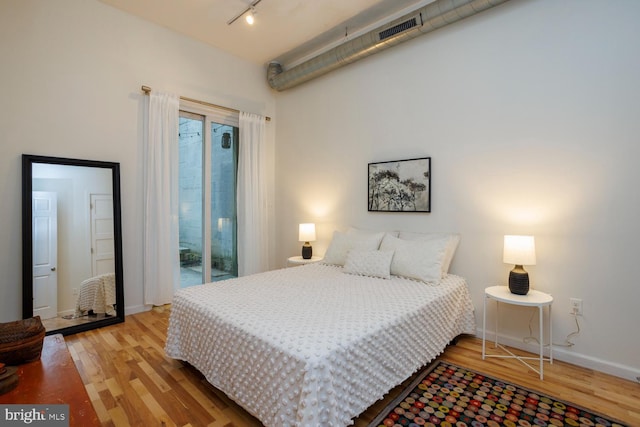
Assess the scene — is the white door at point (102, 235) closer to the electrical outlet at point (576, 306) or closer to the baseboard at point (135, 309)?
the baseboard at point (135, 309)

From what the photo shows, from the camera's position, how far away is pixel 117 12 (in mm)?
3184

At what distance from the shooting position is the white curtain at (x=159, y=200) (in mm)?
3391

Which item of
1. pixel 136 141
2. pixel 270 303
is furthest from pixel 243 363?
pixel 136 141

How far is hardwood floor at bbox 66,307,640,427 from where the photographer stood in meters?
1.73

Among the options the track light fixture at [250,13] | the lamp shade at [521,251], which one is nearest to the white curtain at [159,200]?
the track light fixture at [250,13]

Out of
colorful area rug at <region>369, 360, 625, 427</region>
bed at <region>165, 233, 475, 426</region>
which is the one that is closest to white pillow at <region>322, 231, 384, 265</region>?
bed at <region>165, 233, 475, 426</region>

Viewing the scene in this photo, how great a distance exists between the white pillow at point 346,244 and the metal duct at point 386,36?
6.40 feet

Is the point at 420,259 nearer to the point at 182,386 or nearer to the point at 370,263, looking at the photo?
the point at 370,263

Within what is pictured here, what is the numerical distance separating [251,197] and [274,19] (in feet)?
6.92

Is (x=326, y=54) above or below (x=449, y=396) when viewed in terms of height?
above

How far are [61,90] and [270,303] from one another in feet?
9.25

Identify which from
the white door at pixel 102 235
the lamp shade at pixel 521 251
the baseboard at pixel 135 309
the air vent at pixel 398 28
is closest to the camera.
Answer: the lamp shade at pixel 521 251

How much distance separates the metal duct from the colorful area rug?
2.86m

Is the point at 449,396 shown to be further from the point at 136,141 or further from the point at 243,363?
the point at 136,141
